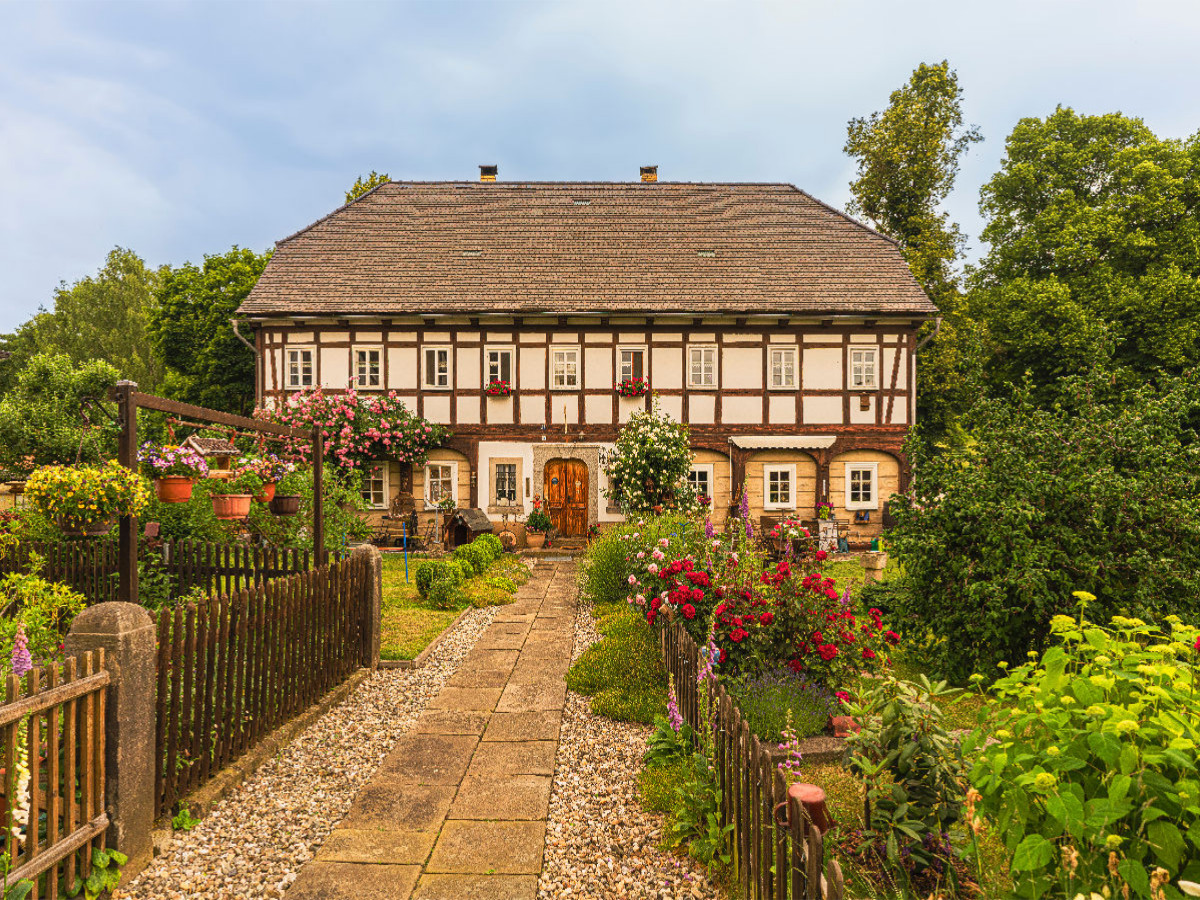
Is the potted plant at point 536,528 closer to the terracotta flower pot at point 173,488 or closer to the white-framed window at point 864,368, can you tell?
the white-framed window at point 864,368

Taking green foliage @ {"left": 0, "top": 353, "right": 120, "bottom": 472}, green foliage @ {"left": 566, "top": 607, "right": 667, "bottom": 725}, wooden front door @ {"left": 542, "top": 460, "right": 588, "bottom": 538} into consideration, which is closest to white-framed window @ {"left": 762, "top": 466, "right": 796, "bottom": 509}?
wooden front door @ {"left": 542, "top": 460, "right": 588, "bottom": 538}

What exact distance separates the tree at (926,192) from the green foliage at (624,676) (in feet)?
61.7

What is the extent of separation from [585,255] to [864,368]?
8.13 m

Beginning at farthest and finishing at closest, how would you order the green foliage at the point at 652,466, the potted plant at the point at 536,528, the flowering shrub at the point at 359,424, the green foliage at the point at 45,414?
the green foliage at the point at 45,414, the potted plant at the point at 536,528, the flowering shrub at the point at 359,424, the green foliage at the point at 652,466

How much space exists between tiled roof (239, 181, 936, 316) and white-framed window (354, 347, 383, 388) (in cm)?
105

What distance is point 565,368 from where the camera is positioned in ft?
55.3

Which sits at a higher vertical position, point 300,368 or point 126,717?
point 300,368

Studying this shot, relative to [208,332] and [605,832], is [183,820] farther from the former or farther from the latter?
[208,332]

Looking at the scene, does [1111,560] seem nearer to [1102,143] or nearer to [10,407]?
[1102,143]

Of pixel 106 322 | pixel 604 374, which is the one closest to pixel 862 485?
pixel 604 374

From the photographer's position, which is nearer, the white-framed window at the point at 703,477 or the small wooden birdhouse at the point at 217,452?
the small wooden birdhouse at the point at 217,452

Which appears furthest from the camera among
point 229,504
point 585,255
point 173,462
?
point 585,255

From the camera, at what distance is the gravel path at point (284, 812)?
315cm

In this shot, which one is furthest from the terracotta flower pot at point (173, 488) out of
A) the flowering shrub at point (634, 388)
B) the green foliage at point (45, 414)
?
the green foliage at point (45, 414)
